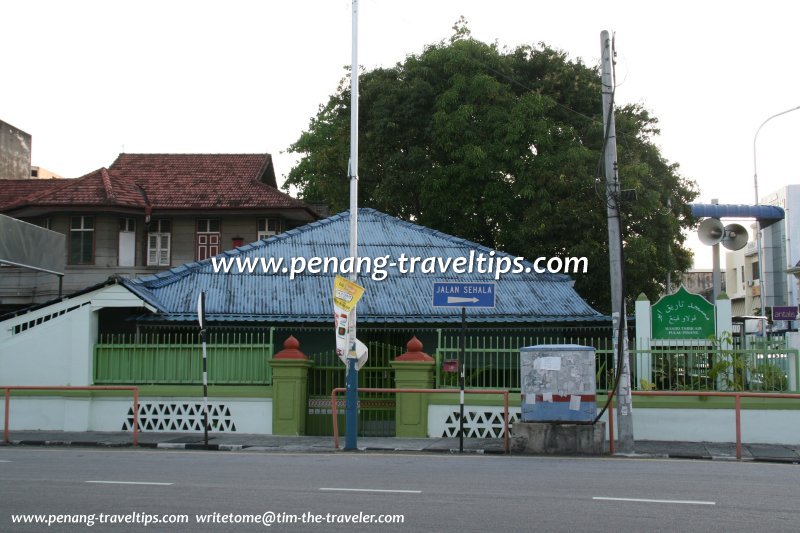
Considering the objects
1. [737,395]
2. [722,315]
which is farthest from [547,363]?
[722,315]

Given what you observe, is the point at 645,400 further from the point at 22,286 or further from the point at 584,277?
the point at 22,286

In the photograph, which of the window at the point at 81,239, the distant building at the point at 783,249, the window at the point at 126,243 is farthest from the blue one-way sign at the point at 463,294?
the distant building at the point at 783,249

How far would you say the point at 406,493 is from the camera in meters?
10.1

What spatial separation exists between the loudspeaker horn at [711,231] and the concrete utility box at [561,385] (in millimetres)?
7589

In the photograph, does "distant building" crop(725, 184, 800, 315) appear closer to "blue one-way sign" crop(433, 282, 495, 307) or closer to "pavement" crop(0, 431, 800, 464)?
"pavement" crop(0, 431, 800, 464)

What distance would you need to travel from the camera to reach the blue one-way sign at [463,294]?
52.0 ft

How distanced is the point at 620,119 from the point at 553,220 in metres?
4.97

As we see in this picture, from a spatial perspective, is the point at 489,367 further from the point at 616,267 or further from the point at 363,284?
the point at 363,284

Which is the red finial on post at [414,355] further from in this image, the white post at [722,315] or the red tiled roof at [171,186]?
the red tiled roof at [171,186]

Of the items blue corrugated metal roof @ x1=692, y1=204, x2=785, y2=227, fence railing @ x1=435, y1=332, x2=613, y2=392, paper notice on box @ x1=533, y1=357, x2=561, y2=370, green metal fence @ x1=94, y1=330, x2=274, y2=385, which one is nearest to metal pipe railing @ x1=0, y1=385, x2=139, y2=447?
green metal fence @ x1=94, y1=330, x2=274, y2=385

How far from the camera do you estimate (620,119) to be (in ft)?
104

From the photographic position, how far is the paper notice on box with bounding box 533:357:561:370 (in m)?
15.4

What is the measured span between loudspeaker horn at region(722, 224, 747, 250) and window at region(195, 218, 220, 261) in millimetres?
20617

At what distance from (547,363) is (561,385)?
1.41ft
